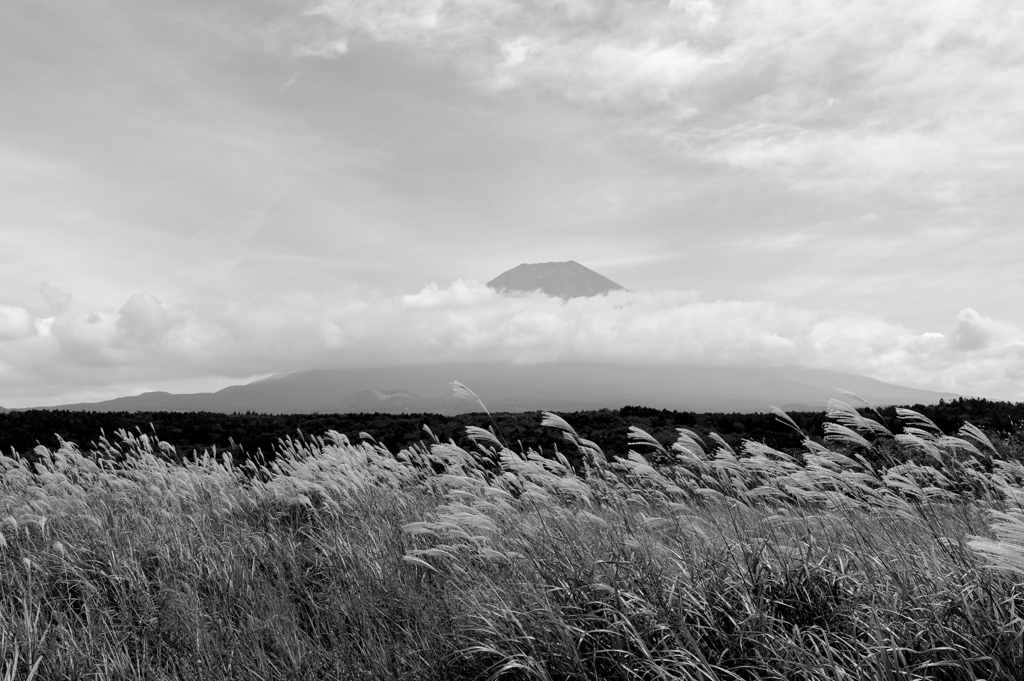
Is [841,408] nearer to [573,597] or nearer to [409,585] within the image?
[573,597]

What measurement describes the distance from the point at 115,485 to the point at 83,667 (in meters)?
5.39

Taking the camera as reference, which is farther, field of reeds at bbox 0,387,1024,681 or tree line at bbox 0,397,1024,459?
tree line at bbox 0,397,1024,459

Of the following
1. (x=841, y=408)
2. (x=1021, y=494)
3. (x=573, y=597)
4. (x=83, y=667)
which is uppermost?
(x=841, y=408)

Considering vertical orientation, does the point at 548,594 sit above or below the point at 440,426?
above

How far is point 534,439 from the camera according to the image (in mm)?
14312

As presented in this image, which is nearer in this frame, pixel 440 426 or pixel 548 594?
pixel 548 594

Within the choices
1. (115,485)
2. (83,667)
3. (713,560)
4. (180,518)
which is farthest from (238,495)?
(713,560)

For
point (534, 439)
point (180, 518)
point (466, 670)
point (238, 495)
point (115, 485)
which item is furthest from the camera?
point (534, 439)

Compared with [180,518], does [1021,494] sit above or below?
above

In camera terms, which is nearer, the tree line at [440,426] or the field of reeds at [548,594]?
the field of reeds at [548,594]

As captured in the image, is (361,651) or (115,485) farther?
(115,485)

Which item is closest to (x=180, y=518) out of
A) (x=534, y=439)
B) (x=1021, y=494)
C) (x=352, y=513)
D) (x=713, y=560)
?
(x=352, y=513)

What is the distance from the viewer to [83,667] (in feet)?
13.0

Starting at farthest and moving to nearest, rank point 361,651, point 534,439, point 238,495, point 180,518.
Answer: point 534,439 < point 238,495 < point 180,518 < point 361,651
